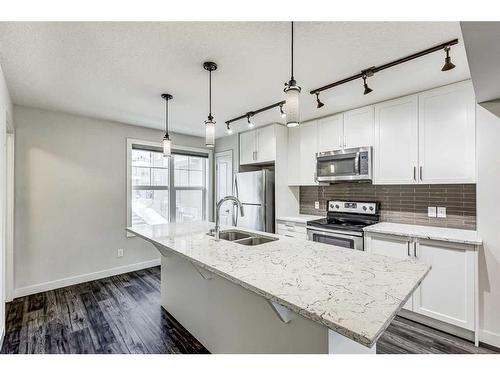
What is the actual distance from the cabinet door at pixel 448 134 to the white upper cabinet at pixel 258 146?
6.19ft

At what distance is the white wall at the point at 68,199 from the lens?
118 inches

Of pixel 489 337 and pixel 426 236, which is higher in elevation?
pixel 426 236

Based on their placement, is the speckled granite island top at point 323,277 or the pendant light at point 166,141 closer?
the speckled granite island top at point 323,277

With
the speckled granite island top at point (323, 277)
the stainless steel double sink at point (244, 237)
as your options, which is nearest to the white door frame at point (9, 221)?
the speckled granite island top at point (323, 277)

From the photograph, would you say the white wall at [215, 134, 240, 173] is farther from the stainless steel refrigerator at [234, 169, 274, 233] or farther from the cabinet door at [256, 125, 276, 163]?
the cabinet door at [256, 125, 276, 163]

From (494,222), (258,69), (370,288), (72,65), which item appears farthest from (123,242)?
(494,222)

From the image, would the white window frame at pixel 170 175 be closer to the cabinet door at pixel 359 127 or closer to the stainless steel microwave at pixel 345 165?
the stainless steel microwave at pixel 345 165

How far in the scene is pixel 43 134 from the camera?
10.2 feet

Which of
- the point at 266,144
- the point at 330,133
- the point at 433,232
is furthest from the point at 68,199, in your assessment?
the point at 433,232

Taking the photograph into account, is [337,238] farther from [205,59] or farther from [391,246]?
[205,59]

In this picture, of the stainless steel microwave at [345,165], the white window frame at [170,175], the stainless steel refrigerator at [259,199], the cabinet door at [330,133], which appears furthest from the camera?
the white window frame at [170,175]

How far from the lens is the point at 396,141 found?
2701mm

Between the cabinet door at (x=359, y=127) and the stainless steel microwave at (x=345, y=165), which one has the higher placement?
the cabinet door at (x=359, y=127)

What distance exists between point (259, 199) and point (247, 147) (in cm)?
100
